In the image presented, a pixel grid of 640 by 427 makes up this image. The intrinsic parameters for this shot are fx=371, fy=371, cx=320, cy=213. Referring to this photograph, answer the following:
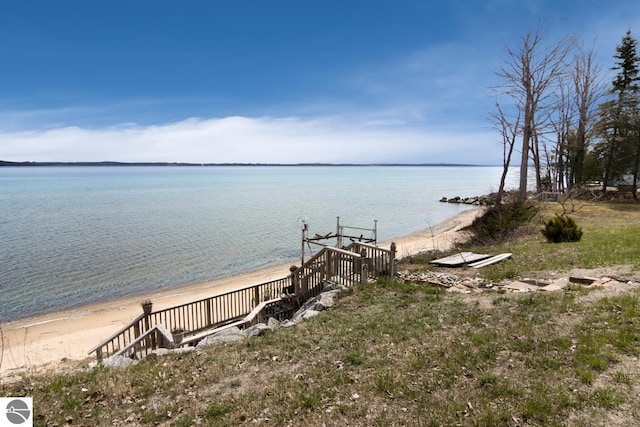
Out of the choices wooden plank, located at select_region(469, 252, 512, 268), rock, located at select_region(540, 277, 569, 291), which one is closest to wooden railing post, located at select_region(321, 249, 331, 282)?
wooden plank, located at select_region(469, 252, 512, 268)

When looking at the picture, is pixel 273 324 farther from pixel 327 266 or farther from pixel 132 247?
pixel 132 247

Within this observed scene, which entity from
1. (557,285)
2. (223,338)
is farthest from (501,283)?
(223,338)

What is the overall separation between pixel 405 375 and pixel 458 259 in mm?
7984

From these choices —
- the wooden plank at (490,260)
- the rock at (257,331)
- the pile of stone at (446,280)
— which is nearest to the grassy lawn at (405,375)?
the rock at (257,331)

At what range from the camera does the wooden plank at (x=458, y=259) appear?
1197 centimetres

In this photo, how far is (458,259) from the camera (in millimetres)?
12352

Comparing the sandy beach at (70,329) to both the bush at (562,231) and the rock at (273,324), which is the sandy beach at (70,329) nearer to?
the rock at (273,324)

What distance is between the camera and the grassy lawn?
14.3 feet

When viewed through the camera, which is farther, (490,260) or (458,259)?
(458,259)

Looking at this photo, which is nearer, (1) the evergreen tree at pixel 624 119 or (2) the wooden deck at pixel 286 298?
(2) the wooden deck at pixel 286 298

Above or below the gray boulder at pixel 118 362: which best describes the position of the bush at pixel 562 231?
above

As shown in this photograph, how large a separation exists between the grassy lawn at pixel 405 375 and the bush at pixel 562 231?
23.9 ft

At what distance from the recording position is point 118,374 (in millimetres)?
5938

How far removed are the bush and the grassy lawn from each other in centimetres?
729
